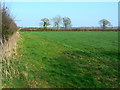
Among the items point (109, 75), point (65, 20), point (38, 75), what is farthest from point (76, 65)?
point (65, 20)

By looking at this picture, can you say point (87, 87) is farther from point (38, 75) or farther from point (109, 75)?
point (38, 75)

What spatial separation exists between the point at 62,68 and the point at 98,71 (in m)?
1.65

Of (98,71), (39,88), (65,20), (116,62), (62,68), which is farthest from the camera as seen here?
(65,20)

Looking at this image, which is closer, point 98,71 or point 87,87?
point 87,87

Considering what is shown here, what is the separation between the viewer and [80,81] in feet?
17.5

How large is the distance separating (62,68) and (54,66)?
0.48m

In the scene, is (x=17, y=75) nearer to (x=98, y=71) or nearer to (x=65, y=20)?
(x=98, y=71)

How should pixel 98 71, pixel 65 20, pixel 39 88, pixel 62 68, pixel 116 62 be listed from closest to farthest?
pixel 39 88 < pixel 98 71 < pixel 62 68 < pixel 116 62 < pixel 65 20

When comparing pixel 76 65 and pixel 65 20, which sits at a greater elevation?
pixel 65 20

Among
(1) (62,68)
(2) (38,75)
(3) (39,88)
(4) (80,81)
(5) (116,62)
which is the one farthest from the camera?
(5) (116,62)

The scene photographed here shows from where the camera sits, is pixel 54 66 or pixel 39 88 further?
pixel 54 66

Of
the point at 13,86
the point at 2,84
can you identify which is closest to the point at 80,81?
the point at 13,86

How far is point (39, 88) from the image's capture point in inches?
188

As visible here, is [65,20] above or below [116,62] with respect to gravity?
above
